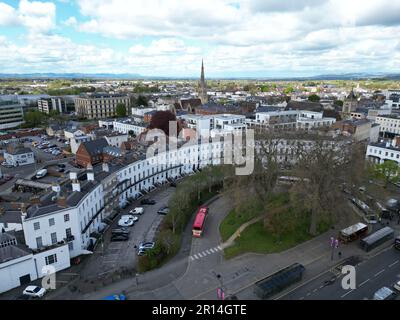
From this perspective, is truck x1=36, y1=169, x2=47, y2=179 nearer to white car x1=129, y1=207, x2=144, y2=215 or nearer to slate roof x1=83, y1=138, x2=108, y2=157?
slate roof x1=83, y1=138, x2=108, y2=157

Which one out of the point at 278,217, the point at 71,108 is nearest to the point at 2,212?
the point at 278,217

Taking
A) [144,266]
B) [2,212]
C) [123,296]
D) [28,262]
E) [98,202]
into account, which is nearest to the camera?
[123,296]

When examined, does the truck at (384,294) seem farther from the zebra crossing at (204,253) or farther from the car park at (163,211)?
the car park at (163,211)

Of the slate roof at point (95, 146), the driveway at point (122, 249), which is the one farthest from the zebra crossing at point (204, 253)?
the slate roof at point (95, 146)

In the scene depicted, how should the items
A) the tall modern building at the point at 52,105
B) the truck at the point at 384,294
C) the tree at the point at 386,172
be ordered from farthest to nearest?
the tall modern building at the point at 52,105
the tree at the point at 386,172
the truck at the point at 384,294

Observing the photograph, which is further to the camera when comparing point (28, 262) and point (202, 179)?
point (202, 179)

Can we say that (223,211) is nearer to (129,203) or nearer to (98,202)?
(129,203)
